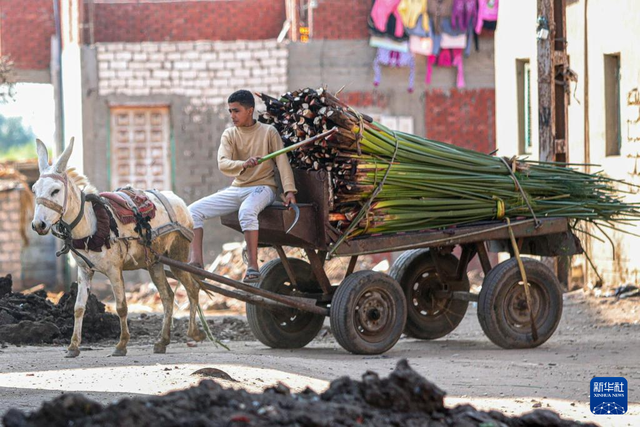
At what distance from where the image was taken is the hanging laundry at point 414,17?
19.6 meters

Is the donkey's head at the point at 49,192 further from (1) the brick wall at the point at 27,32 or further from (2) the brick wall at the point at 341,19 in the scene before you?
(1) the brick wall at the point at 27,32

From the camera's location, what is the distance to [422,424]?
4.79 metres

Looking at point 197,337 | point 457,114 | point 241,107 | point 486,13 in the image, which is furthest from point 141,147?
point 241,107

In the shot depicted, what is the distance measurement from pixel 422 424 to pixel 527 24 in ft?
38.7

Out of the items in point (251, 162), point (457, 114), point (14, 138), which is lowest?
point (251, 162)

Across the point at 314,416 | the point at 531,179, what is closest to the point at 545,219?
the point at 531,179

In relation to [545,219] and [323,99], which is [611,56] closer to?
[545,219]

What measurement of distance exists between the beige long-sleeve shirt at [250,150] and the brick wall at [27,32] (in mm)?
13668

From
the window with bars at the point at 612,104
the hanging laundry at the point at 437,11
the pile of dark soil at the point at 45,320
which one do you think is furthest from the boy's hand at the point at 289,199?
the hanging laundry at the point at 437,11

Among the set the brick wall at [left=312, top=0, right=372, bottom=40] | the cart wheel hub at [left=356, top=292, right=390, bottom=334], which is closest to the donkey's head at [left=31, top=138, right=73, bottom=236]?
the cart wheel hub at [left=356, top=292, right=390, bottom=334]

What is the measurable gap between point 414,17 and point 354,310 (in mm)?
11796

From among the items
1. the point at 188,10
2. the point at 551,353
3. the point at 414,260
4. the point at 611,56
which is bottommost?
the point at 551,353

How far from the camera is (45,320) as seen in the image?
33.5 ft

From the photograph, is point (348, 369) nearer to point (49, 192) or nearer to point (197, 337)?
point (197, 337)
